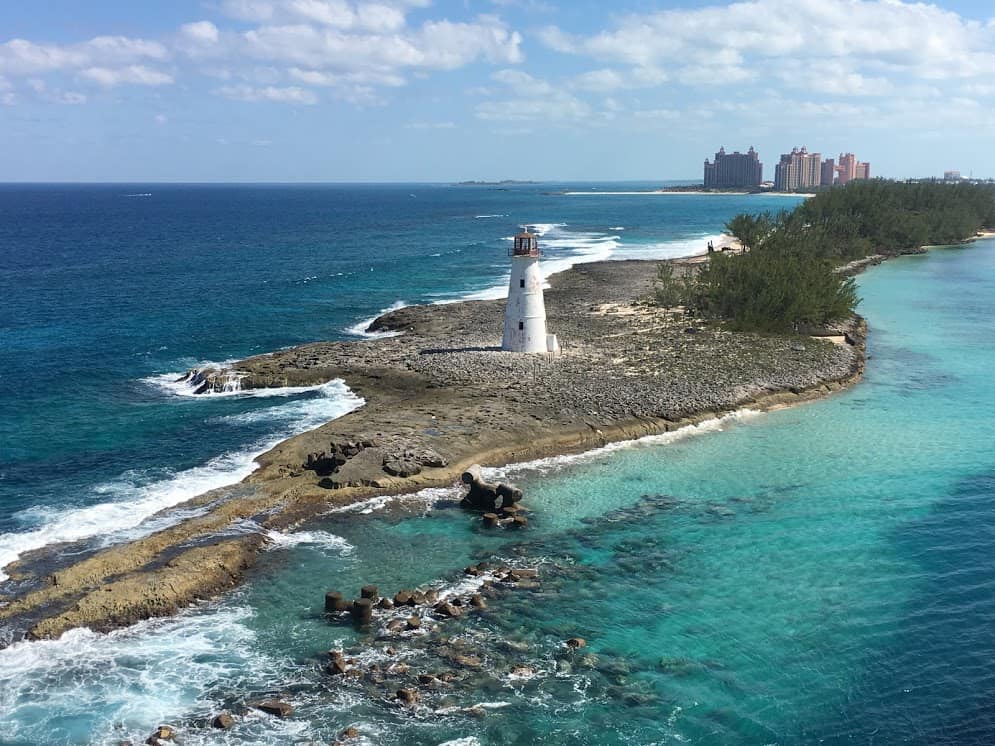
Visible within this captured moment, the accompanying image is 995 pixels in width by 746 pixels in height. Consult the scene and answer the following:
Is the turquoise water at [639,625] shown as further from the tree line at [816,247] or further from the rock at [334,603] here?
the tree line at [816,247]

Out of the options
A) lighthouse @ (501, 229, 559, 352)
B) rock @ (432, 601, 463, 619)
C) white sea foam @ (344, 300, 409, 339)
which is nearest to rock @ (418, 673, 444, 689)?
rock @ (432, 601, 463, 619)

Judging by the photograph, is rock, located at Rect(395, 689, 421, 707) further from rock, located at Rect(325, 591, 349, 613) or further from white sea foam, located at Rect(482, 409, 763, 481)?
white sea foam, located at Rect(482, 409, 763, 481)

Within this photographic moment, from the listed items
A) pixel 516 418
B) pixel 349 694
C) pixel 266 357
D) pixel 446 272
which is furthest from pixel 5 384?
pixel 446 272

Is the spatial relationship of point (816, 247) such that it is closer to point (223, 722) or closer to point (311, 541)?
point (311, 541)

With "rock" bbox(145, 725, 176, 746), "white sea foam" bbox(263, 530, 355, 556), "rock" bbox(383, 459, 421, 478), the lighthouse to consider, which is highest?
the lighthouse

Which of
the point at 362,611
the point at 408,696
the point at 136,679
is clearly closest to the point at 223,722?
the point at 136,679

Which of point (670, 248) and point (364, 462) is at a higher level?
point (670, 248)

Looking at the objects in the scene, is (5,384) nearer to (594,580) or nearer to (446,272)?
(594,580)
